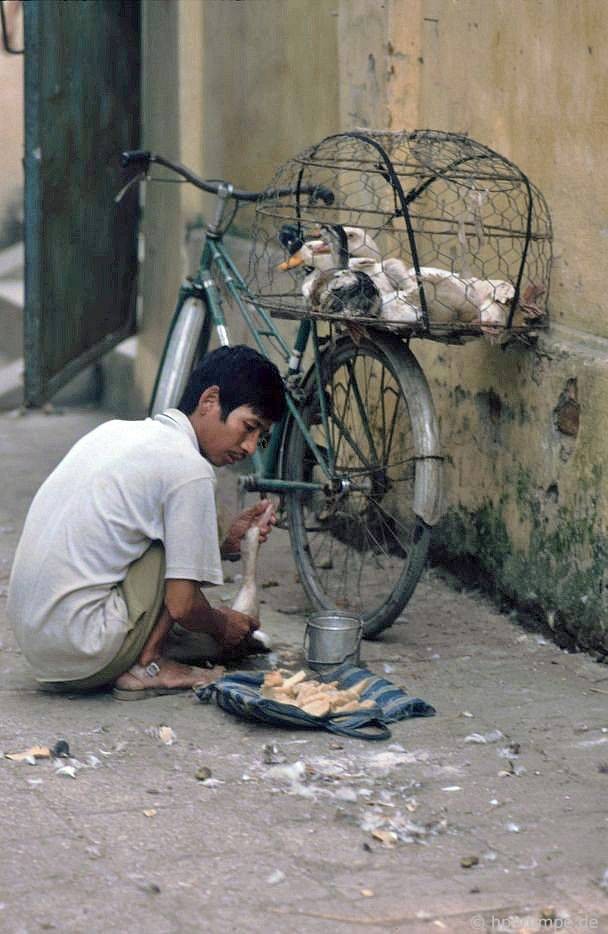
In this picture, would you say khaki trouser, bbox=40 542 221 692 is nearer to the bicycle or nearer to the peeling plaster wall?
the bicycle

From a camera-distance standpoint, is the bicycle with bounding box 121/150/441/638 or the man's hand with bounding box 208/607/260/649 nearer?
the man's hand with bounding box 208/607/260/649

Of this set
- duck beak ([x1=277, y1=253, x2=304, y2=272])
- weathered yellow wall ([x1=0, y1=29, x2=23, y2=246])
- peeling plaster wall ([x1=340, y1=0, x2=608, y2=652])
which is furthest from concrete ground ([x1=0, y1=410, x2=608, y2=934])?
weathered yellow wall ([x1=0, y1=29, x2=23, y2=246])

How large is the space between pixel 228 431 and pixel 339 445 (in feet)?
3.13

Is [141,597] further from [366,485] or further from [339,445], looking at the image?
[339,445]

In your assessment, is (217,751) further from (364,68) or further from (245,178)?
(245,178)

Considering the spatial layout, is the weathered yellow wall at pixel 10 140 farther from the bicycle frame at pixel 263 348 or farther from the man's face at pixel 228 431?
the man's face at pixel 228 431

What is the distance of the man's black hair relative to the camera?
13.9 ft

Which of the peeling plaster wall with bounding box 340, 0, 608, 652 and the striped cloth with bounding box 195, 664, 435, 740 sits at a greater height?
the peeling plaster wall with bounding box 340, 0, 608, 652

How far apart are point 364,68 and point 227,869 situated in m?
3.46

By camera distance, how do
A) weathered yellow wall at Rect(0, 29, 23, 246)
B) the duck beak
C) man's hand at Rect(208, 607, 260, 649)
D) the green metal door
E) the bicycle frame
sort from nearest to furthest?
man's hand at Rect(208, 607, 260, 649) → the duck beak → the bicycle frame → the green metal door → weathered yellow wall at Rect(0, 29, 23, 246)

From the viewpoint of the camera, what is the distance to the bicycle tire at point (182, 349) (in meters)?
5.88

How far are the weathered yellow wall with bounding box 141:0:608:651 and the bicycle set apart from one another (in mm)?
260

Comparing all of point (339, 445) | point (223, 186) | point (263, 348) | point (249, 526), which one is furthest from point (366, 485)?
point (223, 186)

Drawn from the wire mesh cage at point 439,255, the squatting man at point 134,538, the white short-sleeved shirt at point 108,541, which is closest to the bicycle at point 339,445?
the wire mesh cage at point 439,255
